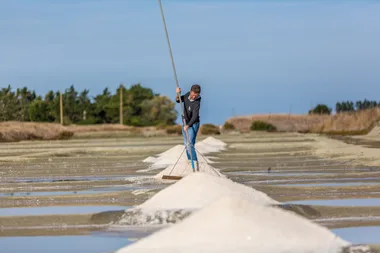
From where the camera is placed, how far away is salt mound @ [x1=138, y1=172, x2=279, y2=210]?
11.7 metres

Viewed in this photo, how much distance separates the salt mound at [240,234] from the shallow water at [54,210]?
3690 millimetres

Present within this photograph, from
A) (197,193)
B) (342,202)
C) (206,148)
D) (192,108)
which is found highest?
(192,108)

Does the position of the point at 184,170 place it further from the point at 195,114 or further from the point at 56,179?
the point at 56,179

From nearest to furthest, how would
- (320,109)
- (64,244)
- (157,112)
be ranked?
(64,244)
(320,109)
(157,112)

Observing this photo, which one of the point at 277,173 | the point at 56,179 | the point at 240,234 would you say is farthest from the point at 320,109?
the point at 240,234

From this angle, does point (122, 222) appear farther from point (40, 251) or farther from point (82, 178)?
point (82, 178)

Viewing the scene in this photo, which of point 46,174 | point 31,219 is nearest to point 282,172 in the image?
point 46,174

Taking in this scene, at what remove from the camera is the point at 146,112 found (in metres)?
106

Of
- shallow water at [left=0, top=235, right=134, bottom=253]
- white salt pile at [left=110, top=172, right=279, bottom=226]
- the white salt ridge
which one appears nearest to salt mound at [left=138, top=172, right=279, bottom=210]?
white salt pile at [left=110, top=172, right=279, bottom=226]

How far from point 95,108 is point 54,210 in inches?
3726

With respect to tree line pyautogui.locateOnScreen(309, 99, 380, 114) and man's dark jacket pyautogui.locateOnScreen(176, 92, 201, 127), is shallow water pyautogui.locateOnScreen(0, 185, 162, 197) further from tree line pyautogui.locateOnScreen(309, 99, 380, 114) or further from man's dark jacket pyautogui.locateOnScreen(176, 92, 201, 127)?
tree line pyautogui.locateOnScreen(309, 99, 380, 114)

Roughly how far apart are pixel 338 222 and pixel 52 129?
199 feet

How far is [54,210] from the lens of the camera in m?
13.1

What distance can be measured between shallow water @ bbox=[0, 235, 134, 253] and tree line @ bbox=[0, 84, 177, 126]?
302 feet
